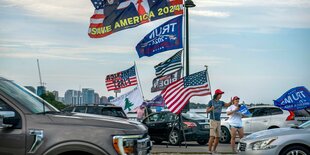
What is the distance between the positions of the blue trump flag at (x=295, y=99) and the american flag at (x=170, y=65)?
3.88 m

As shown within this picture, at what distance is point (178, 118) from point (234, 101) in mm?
4311

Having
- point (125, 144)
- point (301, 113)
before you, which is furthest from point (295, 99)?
point (125, 144)

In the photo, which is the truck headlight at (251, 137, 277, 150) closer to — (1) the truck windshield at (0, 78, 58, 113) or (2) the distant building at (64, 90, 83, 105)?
(1) the truck windshield at (0, 78, 58, 113)

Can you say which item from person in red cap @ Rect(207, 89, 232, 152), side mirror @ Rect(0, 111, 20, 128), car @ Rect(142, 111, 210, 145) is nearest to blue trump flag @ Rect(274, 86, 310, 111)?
car @ Rect(142, 111, 210, 145)

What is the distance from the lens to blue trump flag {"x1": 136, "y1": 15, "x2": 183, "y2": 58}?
21.4 meters

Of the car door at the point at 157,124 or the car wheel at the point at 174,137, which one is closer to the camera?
the car wheel at the point at 174,137

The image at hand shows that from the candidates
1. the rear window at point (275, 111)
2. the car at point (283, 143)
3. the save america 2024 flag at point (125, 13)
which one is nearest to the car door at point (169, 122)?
the rear window at point (275, 111)

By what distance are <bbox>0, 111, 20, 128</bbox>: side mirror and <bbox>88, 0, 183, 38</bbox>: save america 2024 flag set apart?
16170 millimetres

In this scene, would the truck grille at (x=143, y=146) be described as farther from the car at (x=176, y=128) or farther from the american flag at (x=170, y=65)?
the american flag at (x=170, y=65)

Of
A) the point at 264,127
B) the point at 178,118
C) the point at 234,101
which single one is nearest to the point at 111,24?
the point at 178,118

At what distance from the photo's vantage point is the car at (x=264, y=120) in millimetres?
20483

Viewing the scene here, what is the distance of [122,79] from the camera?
83.6ft

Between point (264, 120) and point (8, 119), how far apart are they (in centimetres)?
1577

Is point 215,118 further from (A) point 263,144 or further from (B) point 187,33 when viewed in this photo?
(B) point 187,33
